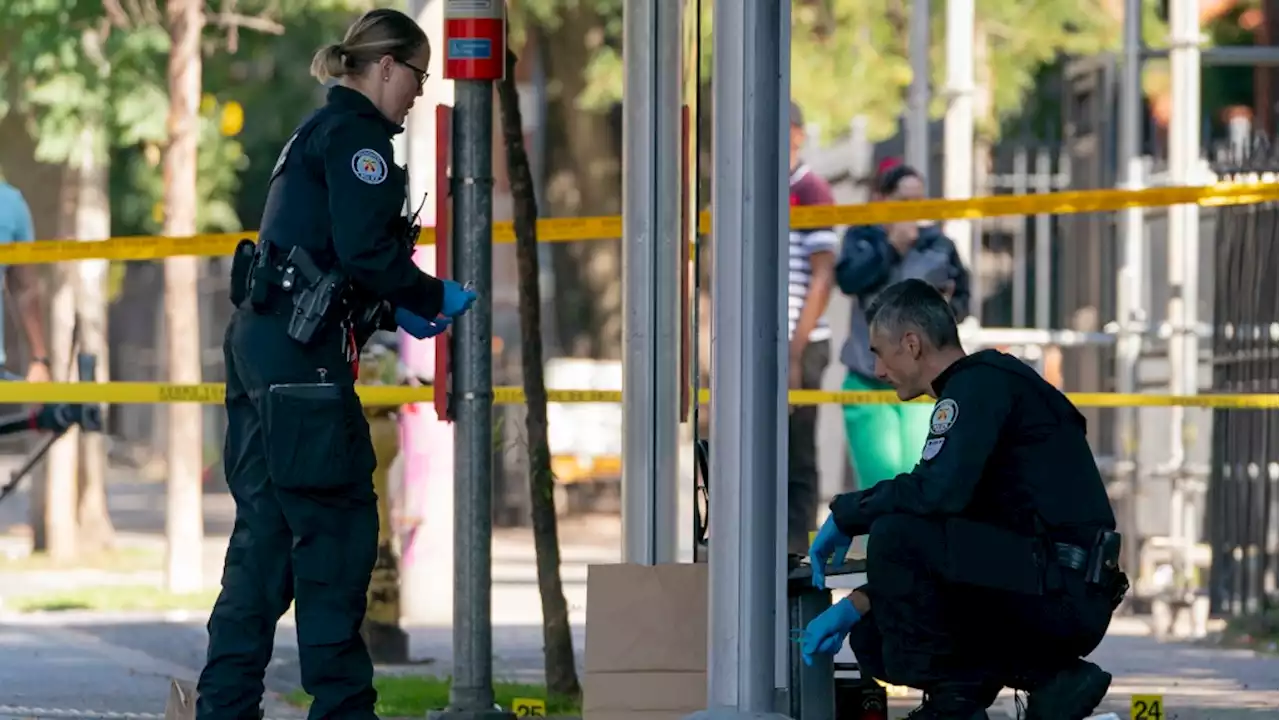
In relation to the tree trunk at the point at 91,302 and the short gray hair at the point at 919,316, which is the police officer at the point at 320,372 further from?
the tree trunk at the point at 91,302

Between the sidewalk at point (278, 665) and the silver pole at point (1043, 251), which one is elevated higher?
the silver pole at point (1043, 251)

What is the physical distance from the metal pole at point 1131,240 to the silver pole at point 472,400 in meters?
5.23

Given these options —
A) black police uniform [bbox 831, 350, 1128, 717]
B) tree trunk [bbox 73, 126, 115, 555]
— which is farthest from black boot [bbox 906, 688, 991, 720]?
tree trunk [bbox 73, 126, 115, 555]

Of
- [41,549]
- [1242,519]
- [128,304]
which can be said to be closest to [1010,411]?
[1242,519]

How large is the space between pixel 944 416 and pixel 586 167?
16231mm

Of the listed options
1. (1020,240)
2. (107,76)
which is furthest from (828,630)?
(107,76)

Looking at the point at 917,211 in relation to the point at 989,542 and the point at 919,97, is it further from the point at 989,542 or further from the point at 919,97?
the point at 919,97

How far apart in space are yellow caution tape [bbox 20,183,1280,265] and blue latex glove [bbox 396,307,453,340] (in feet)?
8.57

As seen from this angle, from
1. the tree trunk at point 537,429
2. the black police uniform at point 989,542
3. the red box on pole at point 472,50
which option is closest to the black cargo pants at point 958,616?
the black police uniform at point 989,542

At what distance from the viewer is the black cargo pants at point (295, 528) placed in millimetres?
5906

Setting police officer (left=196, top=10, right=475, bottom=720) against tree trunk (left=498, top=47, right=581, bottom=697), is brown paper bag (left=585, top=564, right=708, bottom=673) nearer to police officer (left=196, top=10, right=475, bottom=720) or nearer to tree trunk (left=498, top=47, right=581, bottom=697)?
police officer (left=196, top=10, right=475, bottom=720)

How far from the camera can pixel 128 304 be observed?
37.1m

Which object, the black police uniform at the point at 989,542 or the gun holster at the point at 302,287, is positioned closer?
the black police uniform at the point at 989,542

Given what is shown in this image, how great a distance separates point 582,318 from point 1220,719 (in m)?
17.8
